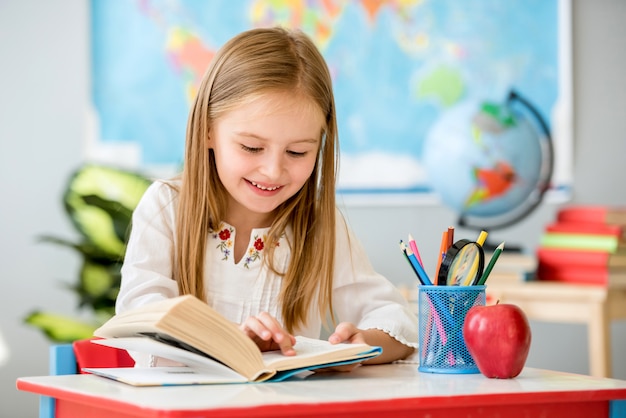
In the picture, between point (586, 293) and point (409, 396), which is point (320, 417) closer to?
point (409, 396)

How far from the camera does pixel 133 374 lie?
0.91 m

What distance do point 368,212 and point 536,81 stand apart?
2.41ft

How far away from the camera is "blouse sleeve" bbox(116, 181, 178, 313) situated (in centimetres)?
122

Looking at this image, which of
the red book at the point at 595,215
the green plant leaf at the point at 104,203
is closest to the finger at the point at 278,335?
the green plant leaf at the point at 104,203

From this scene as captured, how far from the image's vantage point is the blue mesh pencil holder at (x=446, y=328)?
1.01m

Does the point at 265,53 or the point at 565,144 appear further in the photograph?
the point at 565,144

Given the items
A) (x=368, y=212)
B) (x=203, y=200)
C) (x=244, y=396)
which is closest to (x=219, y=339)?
(x=244, y=396)

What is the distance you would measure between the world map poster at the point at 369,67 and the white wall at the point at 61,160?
74 millimetres

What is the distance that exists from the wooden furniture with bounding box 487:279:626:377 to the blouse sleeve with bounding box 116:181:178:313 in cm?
131

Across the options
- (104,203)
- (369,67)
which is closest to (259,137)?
(104,203)

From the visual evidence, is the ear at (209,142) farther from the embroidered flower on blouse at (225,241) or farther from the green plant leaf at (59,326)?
the green plant leaf at (59,326)

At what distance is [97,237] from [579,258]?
1399 millimetres

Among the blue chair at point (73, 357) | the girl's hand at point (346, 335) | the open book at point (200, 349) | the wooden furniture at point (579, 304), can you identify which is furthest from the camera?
the wooden furniture at point (579, 304)

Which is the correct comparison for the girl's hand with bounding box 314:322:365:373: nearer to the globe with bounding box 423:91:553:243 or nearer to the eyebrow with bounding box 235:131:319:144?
the eyebrow with bounding box 235:131:319:144
